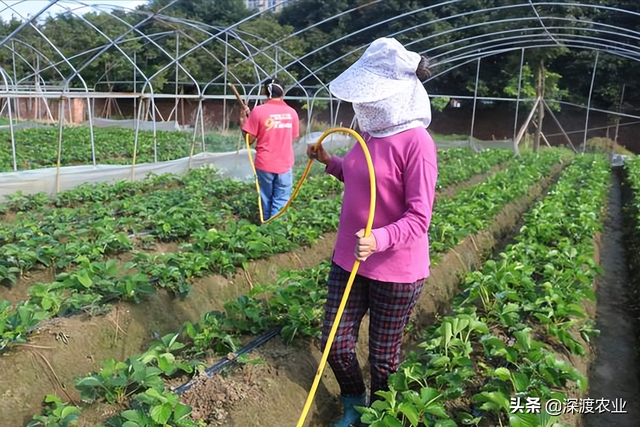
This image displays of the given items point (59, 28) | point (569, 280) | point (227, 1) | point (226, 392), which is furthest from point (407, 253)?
point (227, 1)

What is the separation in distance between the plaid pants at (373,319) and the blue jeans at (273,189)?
144 inches

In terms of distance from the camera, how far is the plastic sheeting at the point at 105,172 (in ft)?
27.4

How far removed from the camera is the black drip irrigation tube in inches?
121

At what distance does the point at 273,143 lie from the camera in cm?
634

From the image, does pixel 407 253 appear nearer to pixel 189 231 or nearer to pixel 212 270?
pixel 212 270

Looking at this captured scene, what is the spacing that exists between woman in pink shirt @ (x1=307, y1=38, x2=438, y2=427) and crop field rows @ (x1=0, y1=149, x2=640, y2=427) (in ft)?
0.97

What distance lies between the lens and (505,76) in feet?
96.1

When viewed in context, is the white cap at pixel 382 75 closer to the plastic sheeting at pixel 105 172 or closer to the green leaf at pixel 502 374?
the green leaf at pixel 502 374

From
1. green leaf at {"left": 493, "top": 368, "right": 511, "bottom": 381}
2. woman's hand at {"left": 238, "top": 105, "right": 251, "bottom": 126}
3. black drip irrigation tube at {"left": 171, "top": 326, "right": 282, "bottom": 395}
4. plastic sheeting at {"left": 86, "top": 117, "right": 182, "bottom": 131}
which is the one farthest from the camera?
plastic sheeting at {"left": 86, "top": 117, "right": 182, "bottom": 131}

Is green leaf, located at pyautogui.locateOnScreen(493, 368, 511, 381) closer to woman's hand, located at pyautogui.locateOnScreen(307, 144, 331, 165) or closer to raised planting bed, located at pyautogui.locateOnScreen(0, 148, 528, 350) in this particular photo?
woman's hand, located at pyautogui.locateOnScreen(307, 144, 331, 165)

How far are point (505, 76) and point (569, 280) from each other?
27.1m

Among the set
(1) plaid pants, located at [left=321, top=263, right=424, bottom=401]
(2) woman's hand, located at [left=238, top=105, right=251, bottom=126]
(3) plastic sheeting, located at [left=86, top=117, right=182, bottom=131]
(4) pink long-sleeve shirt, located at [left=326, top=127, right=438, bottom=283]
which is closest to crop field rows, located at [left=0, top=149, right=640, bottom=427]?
(1) plaid pants, located at [left=321, top=263, right=424, bottom=401]

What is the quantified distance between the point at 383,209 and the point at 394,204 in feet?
0.19

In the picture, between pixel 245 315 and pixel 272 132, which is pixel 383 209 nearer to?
pixel 245 315
